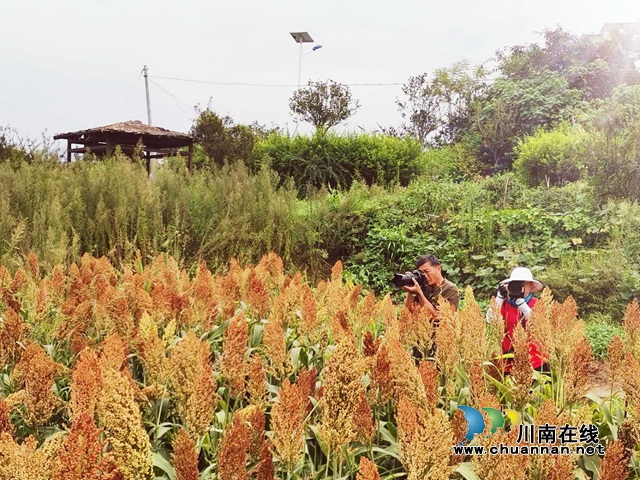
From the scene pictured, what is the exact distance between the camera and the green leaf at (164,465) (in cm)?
137

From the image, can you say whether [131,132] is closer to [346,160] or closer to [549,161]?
[346,160]

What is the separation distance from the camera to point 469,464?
137 cm

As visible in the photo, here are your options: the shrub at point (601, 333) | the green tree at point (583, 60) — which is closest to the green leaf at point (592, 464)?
the shrub at point (601, 333)

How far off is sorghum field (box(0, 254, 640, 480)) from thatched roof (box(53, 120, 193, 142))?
14.0 meters

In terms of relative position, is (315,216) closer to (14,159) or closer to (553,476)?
(14,159)

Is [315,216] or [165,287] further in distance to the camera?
[315,216]

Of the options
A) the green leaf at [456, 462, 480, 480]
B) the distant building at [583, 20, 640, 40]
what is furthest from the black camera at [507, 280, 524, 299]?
the distant building at [583, 20, 640, 40]

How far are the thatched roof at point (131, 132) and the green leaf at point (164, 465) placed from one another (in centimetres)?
1514

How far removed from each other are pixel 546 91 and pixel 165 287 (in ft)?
71.5

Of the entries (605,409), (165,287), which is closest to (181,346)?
(165,287)

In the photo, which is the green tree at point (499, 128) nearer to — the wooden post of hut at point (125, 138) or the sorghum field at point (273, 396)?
the wooden post of hut at point (125, 138)

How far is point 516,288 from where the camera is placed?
3.61 metres

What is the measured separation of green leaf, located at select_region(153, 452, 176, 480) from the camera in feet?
4.48

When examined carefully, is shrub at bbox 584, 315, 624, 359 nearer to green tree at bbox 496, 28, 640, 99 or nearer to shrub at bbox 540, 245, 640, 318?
shrub at bbox 540, 245, 640, 318
